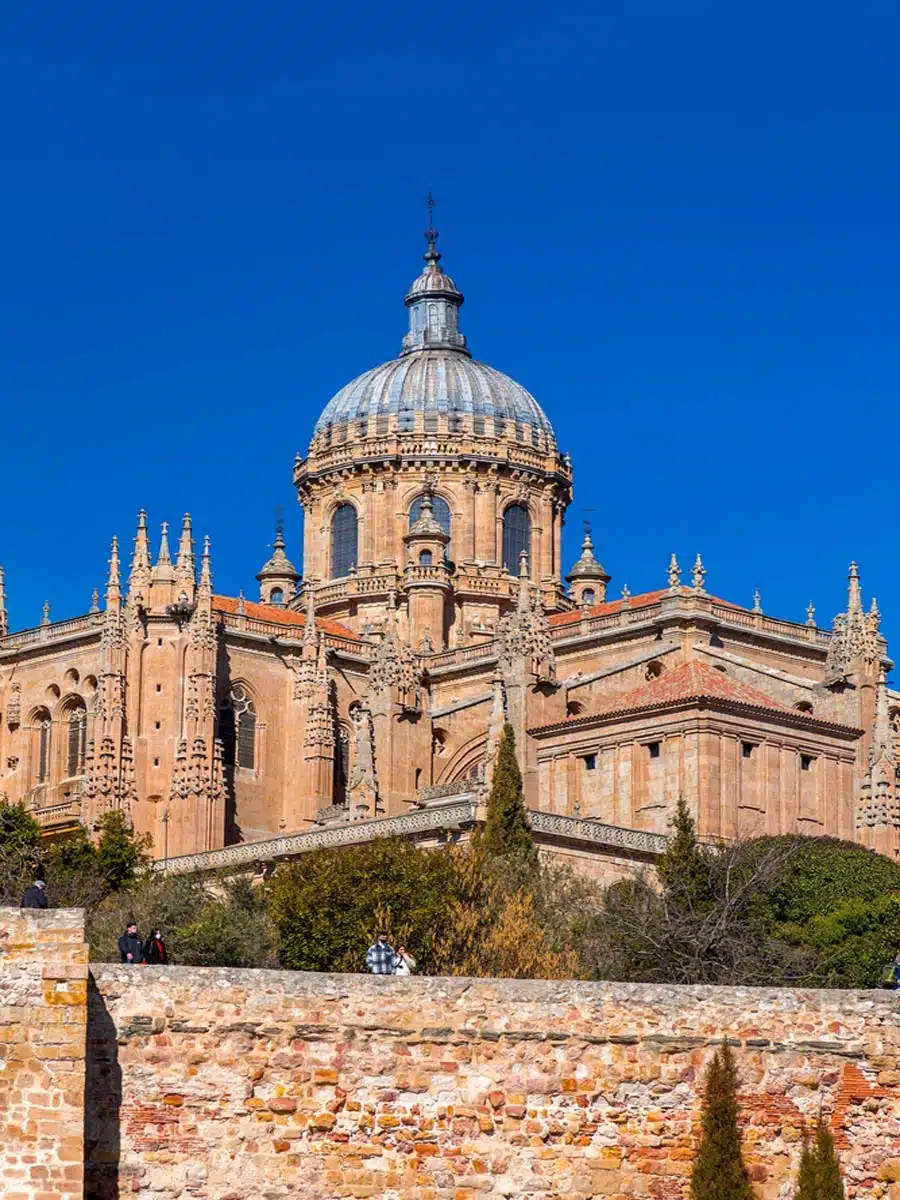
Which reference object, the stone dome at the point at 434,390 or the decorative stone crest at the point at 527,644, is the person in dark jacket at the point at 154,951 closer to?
the decorative stone crest at the point at 527,644

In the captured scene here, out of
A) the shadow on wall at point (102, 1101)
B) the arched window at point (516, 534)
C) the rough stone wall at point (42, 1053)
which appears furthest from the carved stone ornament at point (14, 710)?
the rough stone wall at point (42, 1053)

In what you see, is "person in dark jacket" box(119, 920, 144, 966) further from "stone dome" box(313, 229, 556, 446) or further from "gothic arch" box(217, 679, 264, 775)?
"stone dome" box(313, 229, 556, 446)

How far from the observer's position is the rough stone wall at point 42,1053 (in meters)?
19.3

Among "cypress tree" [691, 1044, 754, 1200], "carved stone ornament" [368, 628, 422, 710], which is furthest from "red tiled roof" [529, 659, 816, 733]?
"cypress tree" [691, 1044, 754, 1200]

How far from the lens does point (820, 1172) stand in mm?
21453

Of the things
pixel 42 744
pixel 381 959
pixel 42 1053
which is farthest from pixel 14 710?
pixel 42 1053

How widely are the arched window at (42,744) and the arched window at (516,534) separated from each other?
1521 centimetres

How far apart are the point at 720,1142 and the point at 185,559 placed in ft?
159

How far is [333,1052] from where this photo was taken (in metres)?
21.1

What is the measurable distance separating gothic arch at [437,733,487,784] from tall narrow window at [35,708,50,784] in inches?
486

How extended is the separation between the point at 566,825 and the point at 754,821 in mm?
4441

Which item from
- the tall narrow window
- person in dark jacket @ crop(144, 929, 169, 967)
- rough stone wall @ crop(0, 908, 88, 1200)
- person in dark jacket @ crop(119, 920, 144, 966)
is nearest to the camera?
rough stone wall @ crop(0, 908, 88, 1200)

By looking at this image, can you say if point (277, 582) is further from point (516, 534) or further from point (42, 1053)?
point (42, 1053)

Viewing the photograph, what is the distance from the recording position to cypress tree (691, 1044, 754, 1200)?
70.0ft
